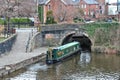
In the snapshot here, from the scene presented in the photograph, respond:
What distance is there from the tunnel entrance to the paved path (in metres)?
7.63

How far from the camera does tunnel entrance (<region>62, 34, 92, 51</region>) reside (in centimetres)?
6556

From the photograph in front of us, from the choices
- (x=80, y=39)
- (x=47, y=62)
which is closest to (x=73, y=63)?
(x=47, y=62)

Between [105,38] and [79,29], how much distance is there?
4402mm

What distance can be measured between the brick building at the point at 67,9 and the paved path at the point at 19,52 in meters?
16.2

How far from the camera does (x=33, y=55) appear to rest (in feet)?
161

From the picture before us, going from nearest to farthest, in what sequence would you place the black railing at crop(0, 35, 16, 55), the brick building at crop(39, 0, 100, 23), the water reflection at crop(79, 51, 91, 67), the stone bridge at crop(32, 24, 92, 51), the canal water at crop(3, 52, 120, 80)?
1. the canal water at crop(3, 52, 120, 80)
2. the black railing at crop(0, 35, 16, 55)
3. the water reflection at crop(79, 51, 91, 67)
4. the stone bridge at crop(32, 24, 92, 51)
5. the brick building at crop(39, 0, 100, 23)

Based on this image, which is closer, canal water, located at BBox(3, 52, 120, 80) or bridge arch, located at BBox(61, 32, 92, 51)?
canal water, located at BBox(3, 52, 120, 80)

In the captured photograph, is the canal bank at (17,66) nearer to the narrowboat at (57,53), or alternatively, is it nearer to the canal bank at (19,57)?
the canal bank at (19,57)

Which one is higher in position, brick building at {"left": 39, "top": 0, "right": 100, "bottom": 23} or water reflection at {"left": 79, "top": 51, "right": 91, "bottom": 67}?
brick building at {"left": 39, "top": 0, "right": 100, "bottom": 23}

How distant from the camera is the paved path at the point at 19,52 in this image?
44.5m

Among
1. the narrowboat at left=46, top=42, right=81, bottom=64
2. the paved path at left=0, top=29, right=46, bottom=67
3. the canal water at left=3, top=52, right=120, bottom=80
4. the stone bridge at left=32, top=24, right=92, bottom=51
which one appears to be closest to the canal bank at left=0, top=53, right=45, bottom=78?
the canal water at left=3, top=52, right=120, bottom=80

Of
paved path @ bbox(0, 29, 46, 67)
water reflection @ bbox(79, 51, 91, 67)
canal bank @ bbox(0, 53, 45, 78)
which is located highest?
paved path @ bbox(0, 29, 46, 67)

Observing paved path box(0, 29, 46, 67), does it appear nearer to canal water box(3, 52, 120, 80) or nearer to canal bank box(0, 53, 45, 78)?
canal bank box(0, 53, 45, 78)

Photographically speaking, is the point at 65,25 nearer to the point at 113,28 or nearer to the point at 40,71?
the point at 113,28
